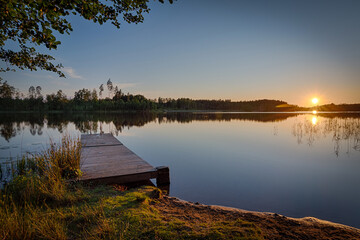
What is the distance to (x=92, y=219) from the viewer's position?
3.05m

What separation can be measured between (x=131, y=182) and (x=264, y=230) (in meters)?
4.20

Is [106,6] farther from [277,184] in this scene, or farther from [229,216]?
[277,184]

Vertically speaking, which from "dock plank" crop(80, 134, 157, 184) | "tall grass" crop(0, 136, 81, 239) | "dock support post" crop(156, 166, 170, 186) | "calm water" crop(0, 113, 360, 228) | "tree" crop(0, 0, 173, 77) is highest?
Result: "tree" crop(0, 0, 173, 77)

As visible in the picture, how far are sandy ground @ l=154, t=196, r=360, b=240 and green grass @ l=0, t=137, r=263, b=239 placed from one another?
0.25m

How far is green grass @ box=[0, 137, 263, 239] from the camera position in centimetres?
256

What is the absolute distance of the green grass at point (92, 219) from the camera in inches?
101

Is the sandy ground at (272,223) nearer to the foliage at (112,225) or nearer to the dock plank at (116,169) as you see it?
the foliage at (112,225)

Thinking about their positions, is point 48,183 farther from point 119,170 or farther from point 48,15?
point 48,15

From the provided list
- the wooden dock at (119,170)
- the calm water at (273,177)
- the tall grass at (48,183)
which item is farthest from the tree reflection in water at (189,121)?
the tall grass at (48,183)

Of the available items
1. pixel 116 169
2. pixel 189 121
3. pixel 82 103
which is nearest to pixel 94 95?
pixel 82 103

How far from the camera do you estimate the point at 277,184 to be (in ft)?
21.9

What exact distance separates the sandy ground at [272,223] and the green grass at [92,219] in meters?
0.25

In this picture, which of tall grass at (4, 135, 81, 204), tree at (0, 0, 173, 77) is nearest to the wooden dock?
tall grass at (4, 135, 81, 204)

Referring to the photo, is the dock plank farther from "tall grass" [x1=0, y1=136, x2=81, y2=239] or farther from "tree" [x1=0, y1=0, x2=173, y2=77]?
"tree" [x1=0, y1=0, x2=173, y2=77]
